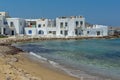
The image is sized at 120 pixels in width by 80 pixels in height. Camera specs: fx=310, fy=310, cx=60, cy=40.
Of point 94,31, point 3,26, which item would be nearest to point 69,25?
point 94,31

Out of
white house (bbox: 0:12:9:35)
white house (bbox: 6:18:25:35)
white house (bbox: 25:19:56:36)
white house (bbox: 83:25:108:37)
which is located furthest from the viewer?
white house (bbox: 83:25:108:37)

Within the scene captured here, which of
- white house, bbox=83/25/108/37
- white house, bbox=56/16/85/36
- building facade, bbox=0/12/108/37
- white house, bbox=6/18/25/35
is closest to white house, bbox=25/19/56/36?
building facade, bbox=0/12/108/37

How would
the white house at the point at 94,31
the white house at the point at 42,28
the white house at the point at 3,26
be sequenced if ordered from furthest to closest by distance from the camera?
the white house at the point at 94,31, the white house at the point at 42,28, the white house at the point at 3,26

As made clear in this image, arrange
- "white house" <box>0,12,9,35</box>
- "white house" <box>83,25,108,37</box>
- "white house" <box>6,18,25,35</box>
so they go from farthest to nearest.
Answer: "white house" <box>83,25,108,37</box> → "white house" <box>6,18,25,35</box> → "white house" <box>0,12,9,35</box>

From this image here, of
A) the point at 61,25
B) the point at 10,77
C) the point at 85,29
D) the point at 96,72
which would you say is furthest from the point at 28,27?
the point at 10,77

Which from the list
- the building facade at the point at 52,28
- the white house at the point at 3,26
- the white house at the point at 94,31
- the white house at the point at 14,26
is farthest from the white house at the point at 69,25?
the white house at the point at 3,26

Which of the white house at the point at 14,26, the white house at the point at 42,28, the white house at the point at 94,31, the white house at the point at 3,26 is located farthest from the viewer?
the white house at the point at 94,31

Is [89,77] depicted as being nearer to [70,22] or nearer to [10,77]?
[10,77]

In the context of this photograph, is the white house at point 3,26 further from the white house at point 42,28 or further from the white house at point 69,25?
the white house at point 69,25

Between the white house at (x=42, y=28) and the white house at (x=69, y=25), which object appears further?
the white house at (x=42, y=28)

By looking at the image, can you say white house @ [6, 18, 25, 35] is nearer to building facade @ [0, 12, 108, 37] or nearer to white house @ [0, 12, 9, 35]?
building facade @ [0, 12, 108, 37]

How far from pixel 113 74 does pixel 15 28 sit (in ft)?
152

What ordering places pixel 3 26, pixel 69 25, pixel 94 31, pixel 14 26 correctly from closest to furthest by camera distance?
pixel 3 26 → pixel 69 25 → pixel 14 26 → pixel 94 31

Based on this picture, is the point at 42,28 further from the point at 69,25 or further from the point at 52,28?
the point at 69,25
